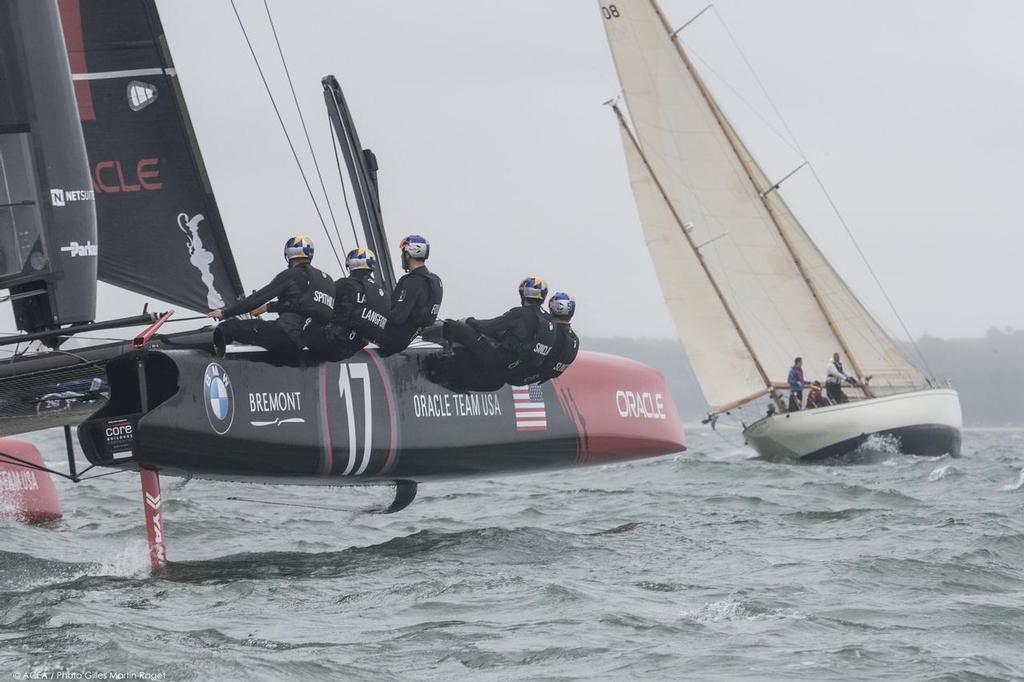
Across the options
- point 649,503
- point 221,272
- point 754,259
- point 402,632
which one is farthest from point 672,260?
point 402,632

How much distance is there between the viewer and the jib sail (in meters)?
7.91

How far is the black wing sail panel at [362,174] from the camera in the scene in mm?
10883

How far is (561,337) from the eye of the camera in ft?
32.1

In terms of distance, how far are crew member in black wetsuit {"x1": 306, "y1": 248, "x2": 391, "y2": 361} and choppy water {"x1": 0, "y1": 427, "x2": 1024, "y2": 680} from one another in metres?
1.26

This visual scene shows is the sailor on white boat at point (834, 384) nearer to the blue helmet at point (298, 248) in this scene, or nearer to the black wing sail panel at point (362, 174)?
the black wing sail panel at point (362, 174)

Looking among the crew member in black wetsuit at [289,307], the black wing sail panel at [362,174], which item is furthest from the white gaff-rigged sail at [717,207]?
the crew member in black wetsuit at [289,307]

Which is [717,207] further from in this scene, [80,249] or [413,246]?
[80,249]

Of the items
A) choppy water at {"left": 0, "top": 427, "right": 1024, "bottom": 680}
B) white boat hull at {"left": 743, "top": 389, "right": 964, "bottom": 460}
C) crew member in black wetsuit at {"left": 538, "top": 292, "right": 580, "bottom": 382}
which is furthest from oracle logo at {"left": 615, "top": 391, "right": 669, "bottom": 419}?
white boat hull at {"left": 743, "top": 389, "right": 964, "bottom": 460}

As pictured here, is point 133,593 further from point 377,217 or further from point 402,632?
point 377,217

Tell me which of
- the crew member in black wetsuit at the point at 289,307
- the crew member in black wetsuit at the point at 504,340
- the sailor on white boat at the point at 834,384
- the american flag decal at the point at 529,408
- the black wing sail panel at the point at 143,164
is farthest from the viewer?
the sailor on white boat at the point at 834,384

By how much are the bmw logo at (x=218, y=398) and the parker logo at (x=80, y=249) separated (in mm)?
973

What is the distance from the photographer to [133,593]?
686 centimetres

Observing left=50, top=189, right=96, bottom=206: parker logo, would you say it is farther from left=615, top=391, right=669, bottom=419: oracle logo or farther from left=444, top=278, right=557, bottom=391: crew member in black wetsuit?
left=615, top=391, right=669, bottom=419: oracle logo

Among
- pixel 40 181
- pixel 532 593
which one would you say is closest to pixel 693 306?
pixel 40 181
